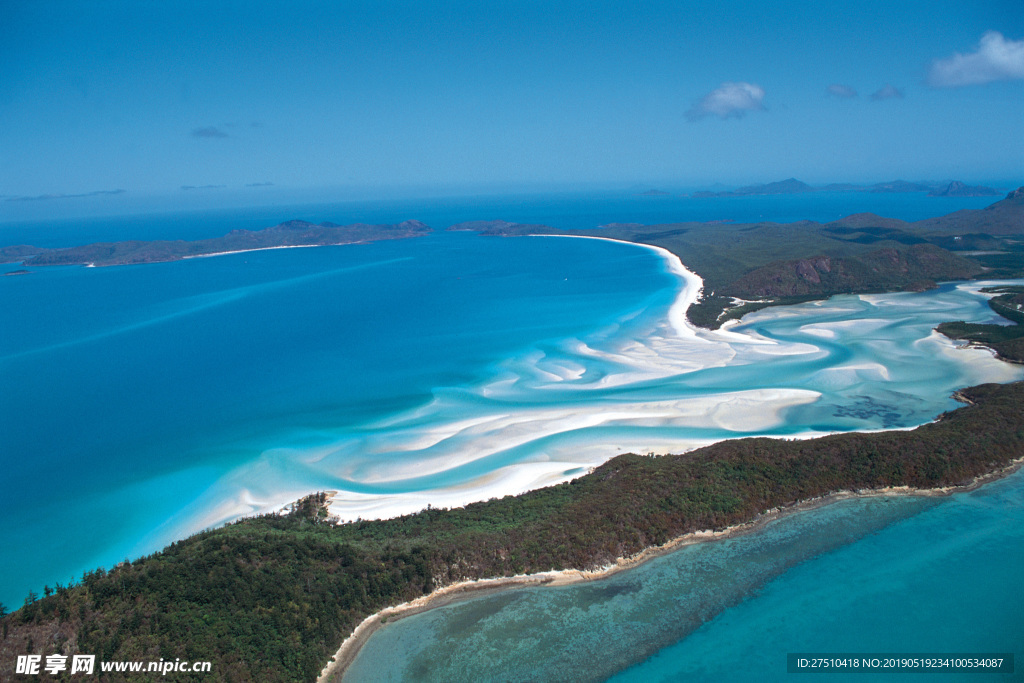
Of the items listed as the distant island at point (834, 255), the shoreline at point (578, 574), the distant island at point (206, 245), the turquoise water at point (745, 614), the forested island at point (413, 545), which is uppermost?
the distant island at point (206, 245)

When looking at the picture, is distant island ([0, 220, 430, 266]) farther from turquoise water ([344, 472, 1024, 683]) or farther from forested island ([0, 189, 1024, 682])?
turquoise water ([344, 472, 1024, 683])

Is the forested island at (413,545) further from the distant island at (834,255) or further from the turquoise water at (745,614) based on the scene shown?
the distant island at (834,255)

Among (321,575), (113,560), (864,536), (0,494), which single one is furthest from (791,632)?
(0,494)

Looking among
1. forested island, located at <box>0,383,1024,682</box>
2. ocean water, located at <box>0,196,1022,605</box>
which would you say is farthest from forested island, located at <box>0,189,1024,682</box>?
ocean water, located at <box>0,196,1022,605</box>

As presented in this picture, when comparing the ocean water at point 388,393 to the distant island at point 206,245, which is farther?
the distant island at point 206,245

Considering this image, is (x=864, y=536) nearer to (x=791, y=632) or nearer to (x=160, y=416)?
(x=791, y=632)

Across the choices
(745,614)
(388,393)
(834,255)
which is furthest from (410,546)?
(834,255)

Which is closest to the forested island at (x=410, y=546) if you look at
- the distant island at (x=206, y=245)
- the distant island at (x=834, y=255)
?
the distant island at (x=834, y=255)
